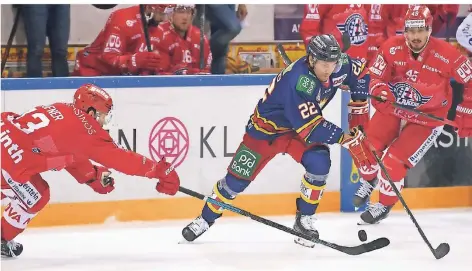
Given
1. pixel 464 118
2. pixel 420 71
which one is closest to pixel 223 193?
pixel 420 71

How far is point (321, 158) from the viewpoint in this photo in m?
5.66

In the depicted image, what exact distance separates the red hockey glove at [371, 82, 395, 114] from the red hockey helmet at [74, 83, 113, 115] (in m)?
1.57

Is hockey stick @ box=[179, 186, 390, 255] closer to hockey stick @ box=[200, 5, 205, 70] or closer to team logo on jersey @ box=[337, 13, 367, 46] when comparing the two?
hockey stick @ box=[200, 5, 205, 70]

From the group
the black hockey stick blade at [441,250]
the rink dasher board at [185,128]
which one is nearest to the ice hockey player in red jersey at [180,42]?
the rink dasher board at [185,128]

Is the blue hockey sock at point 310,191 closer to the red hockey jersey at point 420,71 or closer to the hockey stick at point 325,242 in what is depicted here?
the hockey stick at point 325,242

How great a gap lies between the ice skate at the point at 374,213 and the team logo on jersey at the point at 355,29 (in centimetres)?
103

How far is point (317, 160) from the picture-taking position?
5.65 meters

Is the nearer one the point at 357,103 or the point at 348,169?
the point at 357,103

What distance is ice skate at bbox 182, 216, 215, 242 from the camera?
19.4 feet

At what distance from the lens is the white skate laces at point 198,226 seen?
19.4ft

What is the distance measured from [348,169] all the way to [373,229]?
0.50 metres

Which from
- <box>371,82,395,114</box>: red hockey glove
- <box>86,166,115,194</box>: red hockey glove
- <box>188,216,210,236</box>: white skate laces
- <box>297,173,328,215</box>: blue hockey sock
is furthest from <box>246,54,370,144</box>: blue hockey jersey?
<box>86,166,115,194</box>: red hockey glove

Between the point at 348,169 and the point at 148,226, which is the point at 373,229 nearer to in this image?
the point at 348,169

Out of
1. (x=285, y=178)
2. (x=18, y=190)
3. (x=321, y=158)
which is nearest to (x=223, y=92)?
(x=285, y=178)
